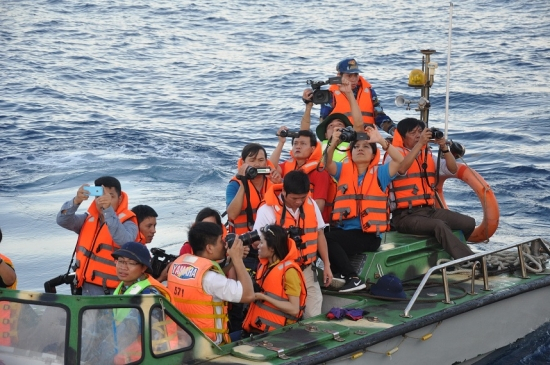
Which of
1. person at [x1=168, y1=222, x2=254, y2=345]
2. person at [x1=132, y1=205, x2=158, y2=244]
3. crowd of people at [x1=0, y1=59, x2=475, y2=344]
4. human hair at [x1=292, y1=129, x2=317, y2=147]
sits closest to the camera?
person at [x1=168, y1=222, x2=254, y2=345]

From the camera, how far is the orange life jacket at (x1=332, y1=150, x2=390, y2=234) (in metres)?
7.80

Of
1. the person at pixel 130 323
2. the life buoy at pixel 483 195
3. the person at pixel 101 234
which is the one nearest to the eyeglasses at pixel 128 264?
the person at pixel 130 323

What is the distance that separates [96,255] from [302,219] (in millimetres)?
1617

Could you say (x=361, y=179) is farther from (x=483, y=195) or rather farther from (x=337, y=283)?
(x=483, y=195)

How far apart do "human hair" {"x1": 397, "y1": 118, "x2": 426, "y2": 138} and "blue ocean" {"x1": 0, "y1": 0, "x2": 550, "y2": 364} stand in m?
2.32

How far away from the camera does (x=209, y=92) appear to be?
2161cm

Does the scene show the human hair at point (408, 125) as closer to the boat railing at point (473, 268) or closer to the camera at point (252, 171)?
the boat railing at point (473, 268)

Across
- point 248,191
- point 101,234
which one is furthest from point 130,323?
point 248,191

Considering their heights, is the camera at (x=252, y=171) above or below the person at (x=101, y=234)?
above

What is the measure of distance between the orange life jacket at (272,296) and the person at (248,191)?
2.30ft

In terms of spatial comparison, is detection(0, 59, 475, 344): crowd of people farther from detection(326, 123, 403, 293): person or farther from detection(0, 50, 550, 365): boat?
detection(0, 50, 550, 365): boat

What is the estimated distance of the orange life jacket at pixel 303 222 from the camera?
23.7 ft

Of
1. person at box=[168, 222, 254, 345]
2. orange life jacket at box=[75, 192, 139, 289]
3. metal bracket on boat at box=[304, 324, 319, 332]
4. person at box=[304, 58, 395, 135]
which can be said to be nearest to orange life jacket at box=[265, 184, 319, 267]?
metal bracket on boat at box=[304, 324, 319, 332]

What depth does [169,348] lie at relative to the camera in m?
6.11
